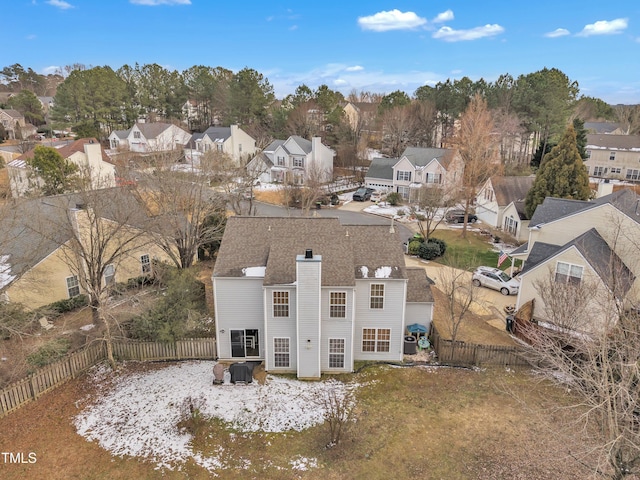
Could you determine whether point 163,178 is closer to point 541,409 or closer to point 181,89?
point 541,409

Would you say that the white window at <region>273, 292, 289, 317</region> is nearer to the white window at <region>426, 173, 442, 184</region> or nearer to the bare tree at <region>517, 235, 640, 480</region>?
the bare tree at <region>517, 235, 640, 480</region>

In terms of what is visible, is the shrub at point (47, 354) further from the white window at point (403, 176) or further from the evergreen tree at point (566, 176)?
the white window at point (403, 176)

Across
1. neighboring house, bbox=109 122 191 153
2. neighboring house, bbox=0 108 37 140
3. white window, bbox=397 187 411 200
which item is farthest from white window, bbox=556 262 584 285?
neighboring house, bbox=0 108 37 140

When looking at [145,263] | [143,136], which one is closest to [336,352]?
[145,263]

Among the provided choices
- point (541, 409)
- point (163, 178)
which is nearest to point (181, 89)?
point (163, 178)

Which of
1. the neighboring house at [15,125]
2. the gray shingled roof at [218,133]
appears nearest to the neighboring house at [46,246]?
the gray shingled roof at [218,133]
